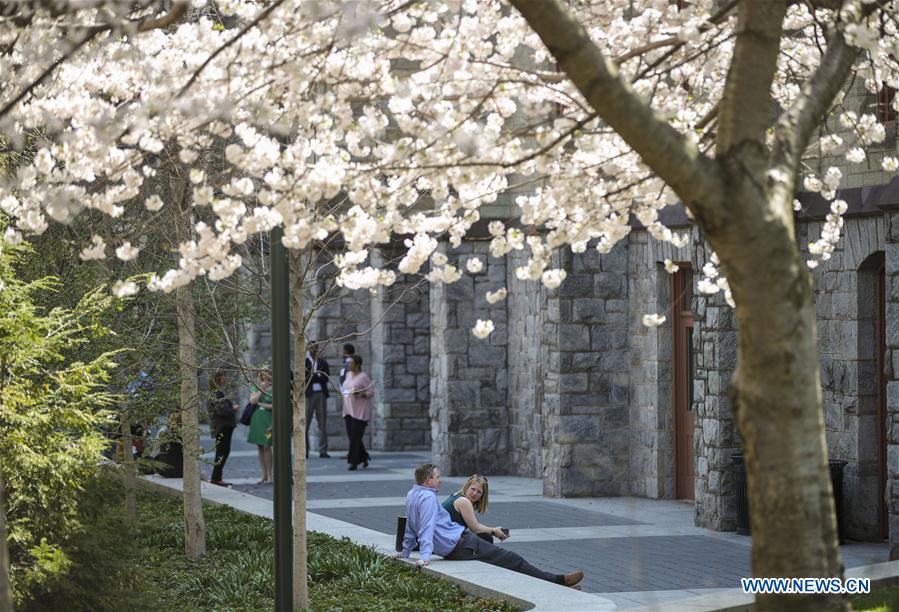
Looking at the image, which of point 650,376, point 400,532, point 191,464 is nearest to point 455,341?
point 650,376

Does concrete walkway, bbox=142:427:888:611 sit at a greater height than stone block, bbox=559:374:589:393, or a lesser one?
lesser

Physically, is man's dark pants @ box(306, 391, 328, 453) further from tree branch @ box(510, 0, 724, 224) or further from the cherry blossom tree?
tree branch @ box(510, 0, 724, 224)

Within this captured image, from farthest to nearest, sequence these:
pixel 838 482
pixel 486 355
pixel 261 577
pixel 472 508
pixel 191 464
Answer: pixel 486 355 → pixel 191 464 → pixel 838 482 → pixel 472 508 → pixel 261 577

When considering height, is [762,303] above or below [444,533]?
above

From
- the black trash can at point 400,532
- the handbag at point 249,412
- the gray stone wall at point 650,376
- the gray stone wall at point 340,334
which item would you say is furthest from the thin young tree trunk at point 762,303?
the gray stone wall at point 340,334

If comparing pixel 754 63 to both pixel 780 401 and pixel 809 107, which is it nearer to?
pixel 809 107

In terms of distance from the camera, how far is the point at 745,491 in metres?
13.2

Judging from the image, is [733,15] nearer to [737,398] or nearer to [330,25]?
[330,25]

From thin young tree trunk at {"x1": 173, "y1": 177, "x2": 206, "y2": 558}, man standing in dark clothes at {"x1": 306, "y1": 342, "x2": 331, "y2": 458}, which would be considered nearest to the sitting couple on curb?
thin young tree trunk at {"x1": 173, "y1": 177, "x2": 206, "y2": 558}

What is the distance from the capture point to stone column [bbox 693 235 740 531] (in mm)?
13680

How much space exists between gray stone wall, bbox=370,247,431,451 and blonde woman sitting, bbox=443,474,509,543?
1207 centimetres

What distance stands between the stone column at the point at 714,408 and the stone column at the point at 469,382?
20.2 feet

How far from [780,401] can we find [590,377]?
12.0 metres

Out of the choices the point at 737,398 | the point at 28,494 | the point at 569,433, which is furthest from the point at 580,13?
the point at 569,433
